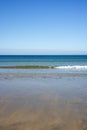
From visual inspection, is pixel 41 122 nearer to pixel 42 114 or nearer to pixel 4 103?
pixel 42 114

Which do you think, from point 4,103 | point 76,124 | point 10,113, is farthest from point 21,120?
point 4,103

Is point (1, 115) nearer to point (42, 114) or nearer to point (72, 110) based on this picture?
point (42, 114)

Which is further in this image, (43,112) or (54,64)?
(54,64)

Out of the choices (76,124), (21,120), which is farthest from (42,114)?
(76,124)

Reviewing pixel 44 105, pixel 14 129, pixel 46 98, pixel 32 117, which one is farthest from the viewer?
pixel 46 98

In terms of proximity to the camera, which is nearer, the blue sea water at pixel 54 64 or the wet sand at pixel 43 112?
the wet sand at pixel 43 112

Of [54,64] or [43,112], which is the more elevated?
[43,112]

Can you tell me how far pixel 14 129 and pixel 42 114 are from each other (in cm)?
135

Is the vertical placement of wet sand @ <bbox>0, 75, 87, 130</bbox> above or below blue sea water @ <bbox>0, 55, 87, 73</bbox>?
above

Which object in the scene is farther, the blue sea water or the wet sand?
the blue sea water

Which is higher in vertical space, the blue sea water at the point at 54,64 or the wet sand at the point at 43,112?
the wet sand at the point at 43,112

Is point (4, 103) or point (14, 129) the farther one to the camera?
point (4, 103)

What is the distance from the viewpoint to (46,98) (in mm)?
8008

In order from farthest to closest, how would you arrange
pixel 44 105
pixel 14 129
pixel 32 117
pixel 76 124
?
1. pixel 44 105
2. pixel 32 117
3. pixel 76 124
4. pixel 14 129
